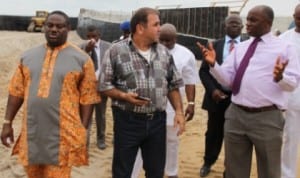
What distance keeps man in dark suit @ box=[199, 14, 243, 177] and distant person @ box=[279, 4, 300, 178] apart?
67 centimetres

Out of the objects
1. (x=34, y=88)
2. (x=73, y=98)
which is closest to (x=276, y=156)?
(x=73, y=98)

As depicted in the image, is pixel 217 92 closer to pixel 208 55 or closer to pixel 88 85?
pixel 208 55

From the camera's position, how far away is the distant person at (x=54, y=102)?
153 inches

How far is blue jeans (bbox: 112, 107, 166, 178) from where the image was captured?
4188 mm

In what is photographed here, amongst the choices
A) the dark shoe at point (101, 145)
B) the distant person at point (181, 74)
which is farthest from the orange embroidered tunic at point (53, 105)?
the dark shoe at point (101, 145)

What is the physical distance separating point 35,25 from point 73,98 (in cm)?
3941

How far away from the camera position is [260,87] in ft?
14.2

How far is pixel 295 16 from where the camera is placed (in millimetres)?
5176

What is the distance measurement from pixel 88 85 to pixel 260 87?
1369 mm

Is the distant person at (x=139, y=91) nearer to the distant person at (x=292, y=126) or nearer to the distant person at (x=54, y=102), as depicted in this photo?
the distant person at (x=54, y=102)

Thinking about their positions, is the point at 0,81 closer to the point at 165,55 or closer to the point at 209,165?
the point at 209,165

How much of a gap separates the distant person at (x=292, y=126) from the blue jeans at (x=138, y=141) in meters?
1.44

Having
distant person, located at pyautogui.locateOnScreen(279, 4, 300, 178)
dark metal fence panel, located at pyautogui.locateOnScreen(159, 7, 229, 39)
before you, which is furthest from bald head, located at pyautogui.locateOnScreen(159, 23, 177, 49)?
dark metal fence panel, located at pyautogui.locateOnScreen(159, 7, 229, 39)

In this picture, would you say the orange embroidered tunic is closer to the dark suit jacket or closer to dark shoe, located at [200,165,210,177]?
the dark suit jacket
